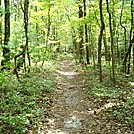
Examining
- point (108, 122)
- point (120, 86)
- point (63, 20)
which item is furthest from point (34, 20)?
point (63, 20)

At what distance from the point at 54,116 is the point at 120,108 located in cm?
279

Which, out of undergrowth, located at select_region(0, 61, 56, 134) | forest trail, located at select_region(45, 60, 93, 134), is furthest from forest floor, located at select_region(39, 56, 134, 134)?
undergrowth, located at select_region(0, 61, 56, 134)

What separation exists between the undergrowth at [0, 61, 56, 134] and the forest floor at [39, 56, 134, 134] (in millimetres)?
431

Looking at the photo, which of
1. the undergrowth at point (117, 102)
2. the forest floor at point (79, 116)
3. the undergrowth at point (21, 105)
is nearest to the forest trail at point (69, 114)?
the forest floor at point (79, 116)

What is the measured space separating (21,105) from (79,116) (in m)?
2.44

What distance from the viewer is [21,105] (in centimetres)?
891

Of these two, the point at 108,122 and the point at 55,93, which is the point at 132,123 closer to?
the point at 108,122

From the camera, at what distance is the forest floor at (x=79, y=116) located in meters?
7.64

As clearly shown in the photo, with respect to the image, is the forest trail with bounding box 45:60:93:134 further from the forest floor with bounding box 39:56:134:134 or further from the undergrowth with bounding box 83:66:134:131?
the undergrowth with bounding box 83:66:134:131

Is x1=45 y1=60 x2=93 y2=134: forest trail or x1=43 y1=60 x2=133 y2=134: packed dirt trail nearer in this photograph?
x1=43 y1=60 x2=133 y2=134: packed dirt trail

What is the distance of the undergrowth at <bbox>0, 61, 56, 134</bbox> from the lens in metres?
6.99

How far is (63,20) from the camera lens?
36.6m

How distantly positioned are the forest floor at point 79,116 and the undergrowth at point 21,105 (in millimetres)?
431

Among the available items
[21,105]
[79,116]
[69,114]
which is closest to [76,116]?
[79,116]
